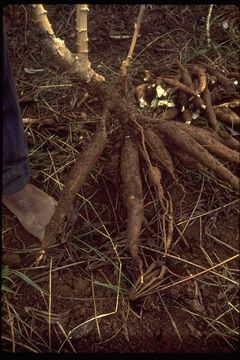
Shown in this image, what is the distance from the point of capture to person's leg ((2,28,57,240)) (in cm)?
137

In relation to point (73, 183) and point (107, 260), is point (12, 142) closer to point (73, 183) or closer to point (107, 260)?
point (73, 183)

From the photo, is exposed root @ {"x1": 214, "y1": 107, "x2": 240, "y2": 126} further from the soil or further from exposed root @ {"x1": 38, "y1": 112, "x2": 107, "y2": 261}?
exposed root @ {"x1": 38, "y1": 112, "x2": 107, "y2": 261}

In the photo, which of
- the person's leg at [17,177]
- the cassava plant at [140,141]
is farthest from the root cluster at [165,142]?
the person's leg at [17,177]

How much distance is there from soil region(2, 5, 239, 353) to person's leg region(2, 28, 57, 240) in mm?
60

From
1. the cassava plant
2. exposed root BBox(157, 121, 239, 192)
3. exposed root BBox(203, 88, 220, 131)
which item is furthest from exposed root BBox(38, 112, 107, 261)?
exposed root BBox(203, 88, 220, 131)

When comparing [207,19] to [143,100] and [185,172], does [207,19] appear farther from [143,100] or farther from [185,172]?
[185,172]

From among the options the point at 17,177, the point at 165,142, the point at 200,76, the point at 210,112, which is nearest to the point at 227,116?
the point at 210,112

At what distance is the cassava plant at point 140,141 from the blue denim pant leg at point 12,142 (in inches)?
7.9

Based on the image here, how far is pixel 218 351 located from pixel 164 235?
1.42 ft

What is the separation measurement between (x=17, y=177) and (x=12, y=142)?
0.54 ft

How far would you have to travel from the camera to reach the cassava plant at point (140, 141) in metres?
1.46

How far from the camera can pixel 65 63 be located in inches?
59.9

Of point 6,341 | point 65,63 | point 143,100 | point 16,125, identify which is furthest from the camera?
point 143,100

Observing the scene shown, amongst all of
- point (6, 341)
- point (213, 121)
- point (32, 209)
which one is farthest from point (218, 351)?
point (213, 121)
